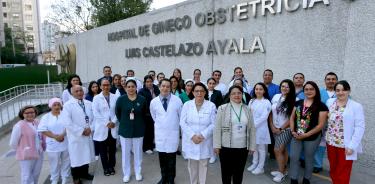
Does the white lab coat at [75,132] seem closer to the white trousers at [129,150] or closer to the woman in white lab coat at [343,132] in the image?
the white trousers at [129,150]

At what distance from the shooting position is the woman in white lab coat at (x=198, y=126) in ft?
13.0

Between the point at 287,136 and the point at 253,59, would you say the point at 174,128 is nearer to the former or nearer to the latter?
the point at 287,136

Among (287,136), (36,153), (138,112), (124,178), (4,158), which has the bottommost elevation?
(4,158)

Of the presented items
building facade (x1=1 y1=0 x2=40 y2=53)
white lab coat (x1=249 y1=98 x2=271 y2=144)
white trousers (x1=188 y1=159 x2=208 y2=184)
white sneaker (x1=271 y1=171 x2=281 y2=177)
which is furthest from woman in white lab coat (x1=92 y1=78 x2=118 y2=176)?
→ building facade (x1=1 y1=0 x2=40 y2=53)

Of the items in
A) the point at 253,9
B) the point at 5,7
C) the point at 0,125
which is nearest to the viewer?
the point at 253,9

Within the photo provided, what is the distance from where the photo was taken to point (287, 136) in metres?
4.37

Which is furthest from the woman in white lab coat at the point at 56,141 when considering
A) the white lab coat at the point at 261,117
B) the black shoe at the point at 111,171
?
the white lab coat at the point at 261,117

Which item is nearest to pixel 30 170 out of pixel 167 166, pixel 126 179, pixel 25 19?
pixel 126 179

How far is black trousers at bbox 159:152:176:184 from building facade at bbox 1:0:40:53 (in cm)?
8087

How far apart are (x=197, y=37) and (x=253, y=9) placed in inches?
95.7

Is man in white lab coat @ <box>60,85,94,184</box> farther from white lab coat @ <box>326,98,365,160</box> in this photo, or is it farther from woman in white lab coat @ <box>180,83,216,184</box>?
white lab coat @ <box>326,98,365,160</box>

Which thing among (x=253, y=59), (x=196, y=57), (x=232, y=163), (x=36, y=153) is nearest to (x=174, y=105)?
(x=232, y=163)

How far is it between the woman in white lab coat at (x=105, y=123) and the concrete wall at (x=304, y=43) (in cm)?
379

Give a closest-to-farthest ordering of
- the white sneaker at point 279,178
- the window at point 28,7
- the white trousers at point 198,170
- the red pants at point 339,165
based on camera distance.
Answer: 1. the red pants at point 339,165
2. the white trousers at point 198,170
3. the white sneaker at point 279,178
4. the window at point 28,7
